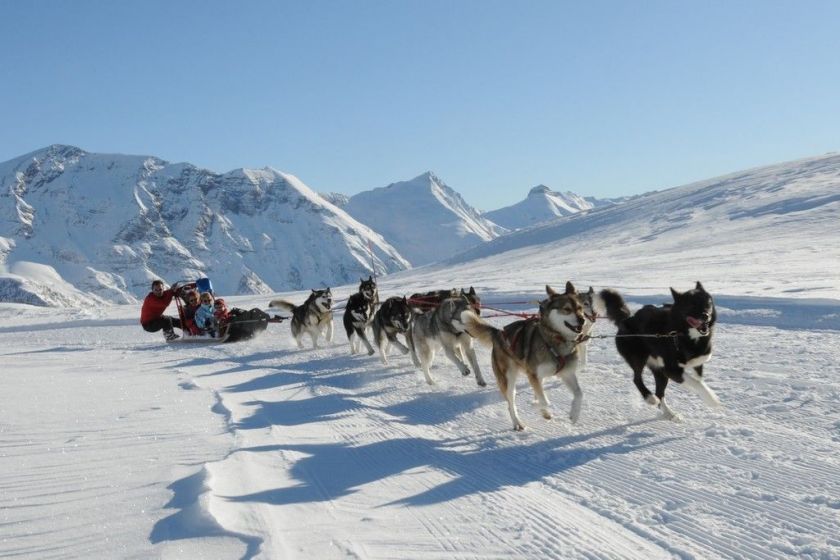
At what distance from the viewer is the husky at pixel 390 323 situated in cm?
1037

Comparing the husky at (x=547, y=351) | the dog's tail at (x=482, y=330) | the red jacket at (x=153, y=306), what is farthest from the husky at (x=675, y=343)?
the red jacket at (x=153, y=306)

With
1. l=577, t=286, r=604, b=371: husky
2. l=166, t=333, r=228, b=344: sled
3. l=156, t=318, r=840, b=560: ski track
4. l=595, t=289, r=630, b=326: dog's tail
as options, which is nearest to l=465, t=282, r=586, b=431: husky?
l=577, t=286, r=604, b=371: husky

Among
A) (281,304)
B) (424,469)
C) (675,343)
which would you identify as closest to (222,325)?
Result: (281,304)

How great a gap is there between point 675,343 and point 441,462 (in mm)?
2402

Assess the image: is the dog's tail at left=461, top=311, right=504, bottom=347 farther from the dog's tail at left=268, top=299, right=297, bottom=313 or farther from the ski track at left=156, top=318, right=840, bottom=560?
the dog's tail at left=268, top=299, right=297, bottom=313

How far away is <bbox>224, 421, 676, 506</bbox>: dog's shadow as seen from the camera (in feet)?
14.4

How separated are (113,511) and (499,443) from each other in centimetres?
298

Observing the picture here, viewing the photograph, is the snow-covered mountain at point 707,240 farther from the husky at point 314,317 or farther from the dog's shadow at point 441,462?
the dog's shadow at point 441,462

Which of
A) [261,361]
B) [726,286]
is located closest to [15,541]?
[261,361]

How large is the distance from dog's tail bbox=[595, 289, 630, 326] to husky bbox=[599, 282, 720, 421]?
0.52 metres

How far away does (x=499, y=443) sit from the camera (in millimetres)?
5609

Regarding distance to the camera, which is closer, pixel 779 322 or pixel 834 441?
pixel 834 441

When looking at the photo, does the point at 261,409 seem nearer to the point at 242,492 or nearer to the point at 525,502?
the point at 242,492

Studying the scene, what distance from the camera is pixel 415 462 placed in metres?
5.14
